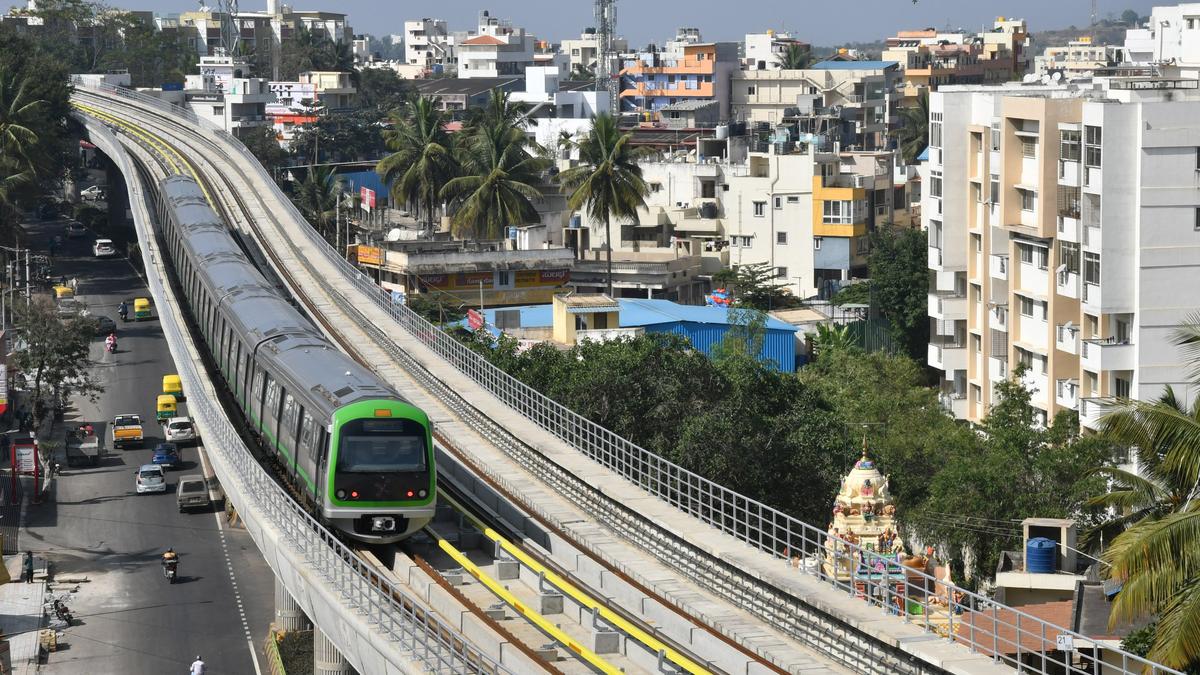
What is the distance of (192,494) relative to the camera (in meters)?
55.7

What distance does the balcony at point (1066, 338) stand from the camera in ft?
148

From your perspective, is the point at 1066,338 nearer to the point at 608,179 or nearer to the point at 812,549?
the point at 812,549

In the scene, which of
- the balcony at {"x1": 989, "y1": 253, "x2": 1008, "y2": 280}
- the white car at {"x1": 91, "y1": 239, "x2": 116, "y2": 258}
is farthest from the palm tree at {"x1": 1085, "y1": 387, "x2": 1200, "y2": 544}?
the white car at {"x1": 91, "y1": 239, "x2": 116, "y2": 258}

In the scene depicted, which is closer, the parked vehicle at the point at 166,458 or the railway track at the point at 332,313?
the railway track at the point at 332,313

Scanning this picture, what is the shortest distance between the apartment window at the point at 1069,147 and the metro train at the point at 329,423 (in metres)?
18.7

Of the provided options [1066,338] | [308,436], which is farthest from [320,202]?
[308,436]

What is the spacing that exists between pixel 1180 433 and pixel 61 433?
4871 cm

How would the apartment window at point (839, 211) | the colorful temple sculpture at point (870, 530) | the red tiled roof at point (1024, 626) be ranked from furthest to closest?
the apartment window at point (839, 211) < the colorful temple sculpture at point (870, 530) < the red tiled roof at point (1024, 626)

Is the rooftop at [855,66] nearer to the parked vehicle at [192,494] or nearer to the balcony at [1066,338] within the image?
the parked vehicle at [192,494]

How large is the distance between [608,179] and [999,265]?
27.6 m

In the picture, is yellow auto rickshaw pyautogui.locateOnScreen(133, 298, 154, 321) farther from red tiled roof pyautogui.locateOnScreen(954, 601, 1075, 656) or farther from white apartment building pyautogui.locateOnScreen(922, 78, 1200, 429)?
red tiled roof pyautogui.locateOnScreen(954, 601, 1075, 656)

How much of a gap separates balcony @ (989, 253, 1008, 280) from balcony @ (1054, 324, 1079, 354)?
3.95m

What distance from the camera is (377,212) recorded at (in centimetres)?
9656

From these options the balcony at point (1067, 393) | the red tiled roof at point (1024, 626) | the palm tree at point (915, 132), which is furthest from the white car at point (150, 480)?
the palm tree at point (915, 132)
